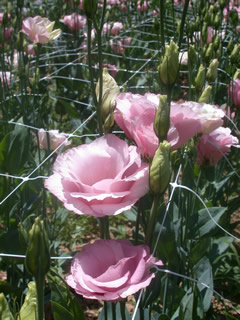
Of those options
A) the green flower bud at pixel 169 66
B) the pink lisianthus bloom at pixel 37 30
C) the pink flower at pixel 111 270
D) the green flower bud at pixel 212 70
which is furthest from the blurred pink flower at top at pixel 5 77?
the pink flower at pixel 111 270

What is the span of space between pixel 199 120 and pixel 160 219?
11.1 inches

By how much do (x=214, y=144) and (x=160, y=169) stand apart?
1.69 feet

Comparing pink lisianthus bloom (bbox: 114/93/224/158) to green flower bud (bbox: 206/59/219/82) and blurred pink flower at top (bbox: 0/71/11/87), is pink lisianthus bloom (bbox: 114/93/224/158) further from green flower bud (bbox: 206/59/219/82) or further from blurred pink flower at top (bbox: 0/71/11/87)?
blurred pink flower at top (bbox: 0/71/11/87)

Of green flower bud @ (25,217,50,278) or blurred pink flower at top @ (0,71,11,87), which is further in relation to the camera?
blurred pink flower at top @ (0,71,11,87)

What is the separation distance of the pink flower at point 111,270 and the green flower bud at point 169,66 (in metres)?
0.22

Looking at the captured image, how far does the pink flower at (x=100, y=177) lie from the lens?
43cm

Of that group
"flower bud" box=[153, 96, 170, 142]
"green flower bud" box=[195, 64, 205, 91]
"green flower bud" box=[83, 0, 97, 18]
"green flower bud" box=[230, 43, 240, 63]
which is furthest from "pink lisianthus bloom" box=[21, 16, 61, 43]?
"flower bud" box=[153, 96, 170, 142]

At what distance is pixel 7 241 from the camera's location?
2.91 feet

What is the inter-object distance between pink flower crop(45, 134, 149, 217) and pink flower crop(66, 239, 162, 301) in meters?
0.05

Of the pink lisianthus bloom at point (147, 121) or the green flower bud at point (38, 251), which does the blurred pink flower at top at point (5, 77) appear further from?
the green flower bud at point (38, 251)

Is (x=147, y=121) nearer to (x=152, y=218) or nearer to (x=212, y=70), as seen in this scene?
(x=152, y=218)

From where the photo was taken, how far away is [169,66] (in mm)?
545

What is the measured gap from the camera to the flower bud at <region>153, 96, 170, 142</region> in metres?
0.46

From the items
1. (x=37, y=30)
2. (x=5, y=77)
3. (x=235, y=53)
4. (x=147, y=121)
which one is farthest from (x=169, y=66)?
(x=5, y=77)
